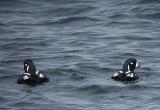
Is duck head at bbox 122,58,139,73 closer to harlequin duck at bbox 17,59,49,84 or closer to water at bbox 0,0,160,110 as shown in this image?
water at bbox 0,0,160,110

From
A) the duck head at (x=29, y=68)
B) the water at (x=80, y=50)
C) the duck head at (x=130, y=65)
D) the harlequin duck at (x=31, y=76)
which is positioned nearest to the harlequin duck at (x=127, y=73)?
the duck head at (x=130, y=65)

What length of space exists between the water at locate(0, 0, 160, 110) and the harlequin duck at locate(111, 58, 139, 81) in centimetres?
24

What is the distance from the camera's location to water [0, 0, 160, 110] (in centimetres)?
2464

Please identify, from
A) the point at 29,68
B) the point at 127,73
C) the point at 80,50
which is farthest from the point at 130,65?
the point at 80,50

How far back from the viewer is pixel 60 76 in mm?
27609

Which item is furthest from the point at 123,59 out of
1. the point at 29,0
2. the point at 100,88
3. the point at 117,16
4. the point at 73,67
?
the point at 29,0

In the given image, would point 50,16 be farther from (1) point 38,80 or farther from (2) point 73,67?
(1) point 38,80

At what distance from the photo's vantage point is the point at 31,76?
26328 mm

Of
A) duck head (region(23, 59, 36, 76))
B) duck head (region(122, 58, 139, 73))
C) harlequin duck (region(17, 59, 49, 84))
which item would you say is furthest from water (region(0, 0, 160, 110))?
duck head (region(23, 59, 36, 76))

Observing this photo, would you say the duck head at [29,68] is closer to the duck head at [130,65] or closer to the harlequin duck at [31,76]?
the harlequin duck at [31,76]

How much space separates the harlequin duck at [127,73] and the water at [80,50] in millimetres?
243

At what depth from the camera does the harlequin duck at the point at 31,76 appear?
2614 centimetres

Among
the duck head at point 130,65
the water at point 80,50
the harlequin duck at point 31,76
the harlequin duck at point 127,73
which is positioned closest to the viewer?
the water at point 80,50

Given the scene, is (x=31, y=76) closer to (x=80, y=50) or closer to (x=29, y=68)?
(x=29, y=68)
